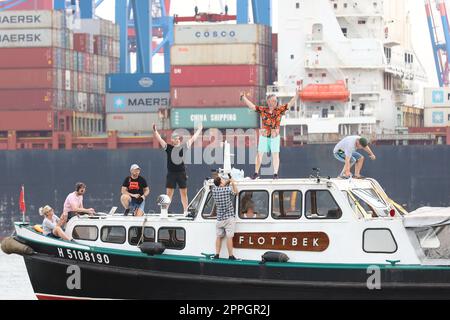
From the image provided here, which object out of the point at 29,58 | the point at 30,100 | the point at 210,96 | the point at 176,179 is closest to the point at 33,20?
the point at 29,58

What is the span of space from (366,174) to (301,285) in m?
30.0

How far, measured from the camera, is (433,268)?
17.4 m

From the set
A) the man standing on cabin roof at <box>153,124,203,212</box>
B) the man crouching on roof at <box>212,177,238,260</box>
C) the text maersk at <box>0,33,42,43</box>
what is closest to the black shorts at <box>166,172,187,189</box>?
the man standing on cabin roof at <box>153,124,203,212</box>

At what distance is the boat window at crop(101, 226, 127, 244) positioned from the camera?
1878 cm

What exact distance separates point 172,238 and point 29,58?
3555 centimetres

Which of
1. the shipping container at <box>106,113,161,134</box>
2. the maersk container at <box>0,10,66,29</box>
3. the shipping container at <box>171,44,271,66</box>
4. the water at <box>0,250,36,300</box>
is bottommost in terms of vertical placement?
the water at <box>0,250,36,300</box>

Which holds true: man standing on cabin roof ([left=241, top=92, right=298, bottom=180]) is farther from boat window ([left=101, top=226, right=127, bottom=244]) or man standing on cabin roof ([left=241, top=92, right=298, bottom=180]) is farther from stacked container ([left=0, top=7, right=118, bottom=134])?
stacked container ([left=0, top=7, right=118, bottom=134])

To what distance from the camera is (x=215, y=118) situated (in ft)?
166

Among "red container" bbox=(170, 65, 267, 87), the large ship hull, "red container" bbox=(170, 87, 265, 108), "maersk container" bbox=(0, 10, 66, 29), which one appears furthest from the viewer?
"maersk container" bbox=(0, 10, 66, 29)

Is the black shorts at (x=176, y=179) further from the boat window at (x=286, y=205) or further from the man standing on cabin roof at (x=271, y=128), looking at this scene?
the boat window at (x=286, y=205)

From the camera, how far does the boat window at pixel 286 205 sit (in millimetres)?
18000

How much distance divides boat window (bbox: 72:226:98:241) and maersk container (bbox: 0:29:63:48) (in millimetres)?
34755

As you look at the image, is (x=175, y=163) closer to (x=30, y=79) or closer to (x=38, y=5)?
(x=30, y=79)
